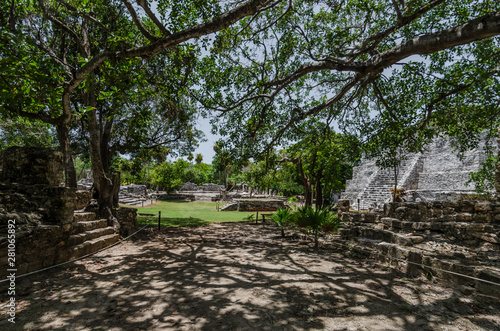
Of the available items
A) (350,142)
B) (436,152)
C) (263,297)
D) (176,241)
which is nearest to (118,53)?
(263,297)

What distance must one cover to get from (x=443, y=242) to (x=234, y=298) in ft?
21.8

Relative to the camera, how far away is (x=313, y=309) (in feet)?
11.3

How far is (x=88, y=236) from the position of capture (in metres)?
6.20

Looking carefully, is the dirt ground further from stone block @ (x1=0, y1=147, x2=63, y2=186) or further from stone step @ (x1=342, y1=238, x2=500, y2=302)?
stone block @ (x1=0, y1=147, x2=63, y2=186)

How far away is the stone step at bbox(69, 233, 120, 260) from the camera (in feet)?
17.6

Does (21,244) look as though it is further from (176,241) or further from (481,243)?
(481,243)

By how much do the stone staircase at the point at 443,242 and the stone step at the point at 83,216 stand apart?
822cm

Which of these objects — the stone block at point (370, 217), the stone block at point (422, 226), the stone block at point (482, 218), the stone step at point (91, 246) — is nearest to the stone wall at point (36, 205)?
the stone step at point (91, 246)

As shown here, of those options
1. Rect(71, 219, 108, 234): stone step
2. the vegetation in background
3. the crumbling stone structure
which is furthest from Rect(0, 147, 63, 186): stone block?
the vegetation in background

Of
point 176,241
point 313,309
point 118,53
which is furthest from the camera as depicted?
point 176,241

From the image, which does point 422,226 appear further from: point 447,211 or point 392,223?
point 447,211

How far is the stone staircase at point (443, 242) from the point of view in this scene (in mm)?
4137

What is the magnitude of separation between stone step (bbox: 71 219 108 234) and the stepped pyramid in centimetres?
2143

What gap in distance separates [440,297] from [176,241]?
23.9ft
